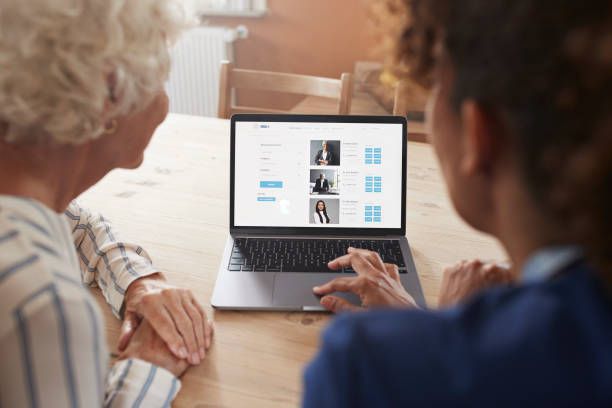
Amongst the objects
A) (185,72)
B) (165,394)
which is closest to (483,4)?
(165,394)

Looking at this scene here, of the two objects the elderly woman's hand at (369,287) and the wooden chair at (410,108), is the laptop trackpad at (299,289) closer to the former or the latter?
the elderly woman's hand at (369,287)

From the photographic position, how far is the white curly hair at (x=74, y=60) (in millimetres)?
660

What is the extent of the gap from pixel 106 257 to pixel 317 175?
45 centimetres

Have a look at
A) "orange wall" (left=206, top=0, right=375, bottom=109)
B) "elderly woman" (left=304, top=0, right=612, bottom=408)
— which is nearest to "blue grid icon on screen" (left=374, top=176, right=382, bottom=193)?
"elderly woman" (left=304, top=0, right=612, bottom=408)

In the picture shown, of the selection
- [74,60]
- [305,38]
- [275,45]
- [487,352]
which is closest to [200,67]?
[275,45]

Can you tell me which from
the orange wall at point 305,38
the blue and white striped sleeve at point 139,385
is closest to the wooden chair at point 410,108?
the blue and white striped sleeve at point 139,385

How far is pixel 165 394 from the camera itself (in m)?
0.82

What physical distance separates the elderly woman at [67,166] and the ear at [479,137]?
0.43 m

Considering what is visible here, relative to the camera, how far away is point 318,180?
1.23 m

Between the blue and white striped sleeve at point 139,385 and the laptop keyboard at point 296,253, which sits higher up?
the laptop keyboard at point 296,253

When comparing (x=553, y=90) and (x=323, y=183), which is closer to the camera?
(x=553, y=90)

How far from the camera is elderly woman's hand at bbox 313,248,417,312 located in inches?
39.1

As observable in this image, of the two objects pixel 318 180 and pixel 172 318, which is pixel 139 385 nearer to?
pixel 172 318

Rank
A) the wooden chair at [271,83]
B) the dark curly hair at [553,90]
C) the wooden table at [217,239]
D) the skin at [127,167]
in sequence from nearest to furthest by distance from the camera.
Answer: the dark curly hair at [553,90], the skin at [127,167], the wooden table at [217,239], the wooden chair at [271,83]
